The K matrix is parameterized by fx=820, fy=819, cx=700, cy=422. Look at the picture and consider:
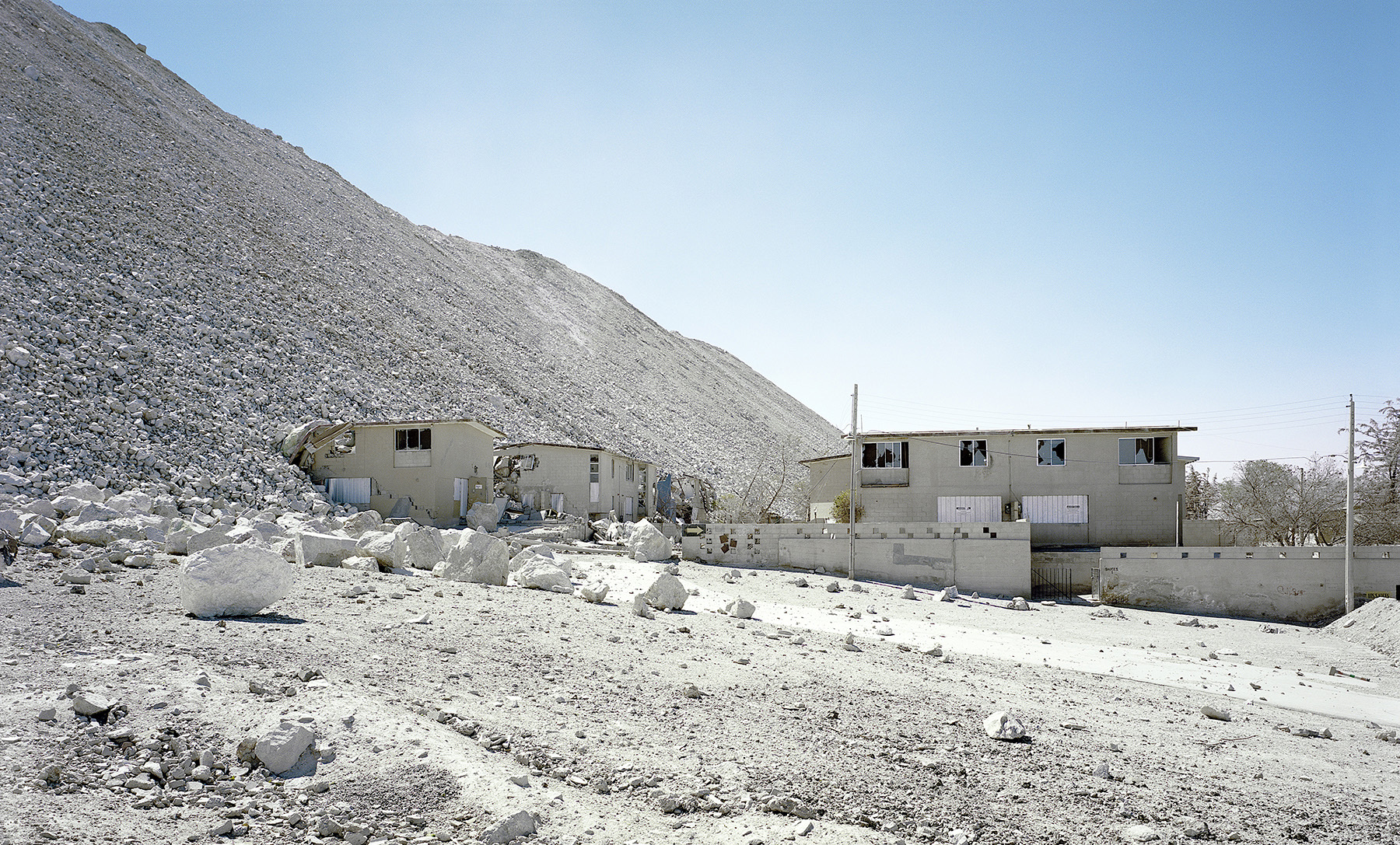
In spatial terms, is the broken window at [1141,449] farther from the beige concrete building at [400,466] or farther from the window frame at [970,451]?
the beige concrete building at [400,466]

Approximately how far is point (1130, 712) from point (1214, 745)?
1262 mm

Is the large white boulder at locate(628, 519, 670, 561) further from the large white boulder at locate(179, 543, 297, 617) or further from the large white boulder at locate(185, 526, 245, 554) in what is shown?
the large white boulder at locate(179, 543, 297, 617)

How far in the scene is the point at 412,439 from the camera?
1172 inches

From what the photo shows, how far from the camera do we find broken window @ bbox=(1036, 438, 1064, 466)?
28031mm

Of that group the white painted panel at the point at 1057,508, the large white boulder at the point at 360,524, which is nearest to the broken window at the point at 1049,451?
the white painted panel at the point at 1057,508

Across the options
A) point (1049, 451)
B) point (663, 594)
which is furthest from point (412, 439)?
point (1049, 451)

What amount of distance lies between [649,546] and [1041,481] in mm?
13766

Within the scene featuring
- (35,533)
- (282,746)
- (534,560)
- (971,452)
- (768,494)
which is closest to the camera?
(282,746)

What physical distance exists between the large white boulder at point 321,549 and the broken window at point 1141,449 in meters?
24.4

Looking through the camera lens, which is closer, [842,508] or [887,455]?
[887,455]

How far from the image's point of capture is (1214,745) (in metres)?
8.20

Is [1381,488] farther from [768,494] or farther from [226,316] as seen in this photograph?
[226,316]

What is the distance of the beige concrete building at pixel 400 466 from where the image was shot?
96.0 feet

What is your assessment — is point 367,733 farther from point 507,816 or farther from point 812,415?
point 812,415
